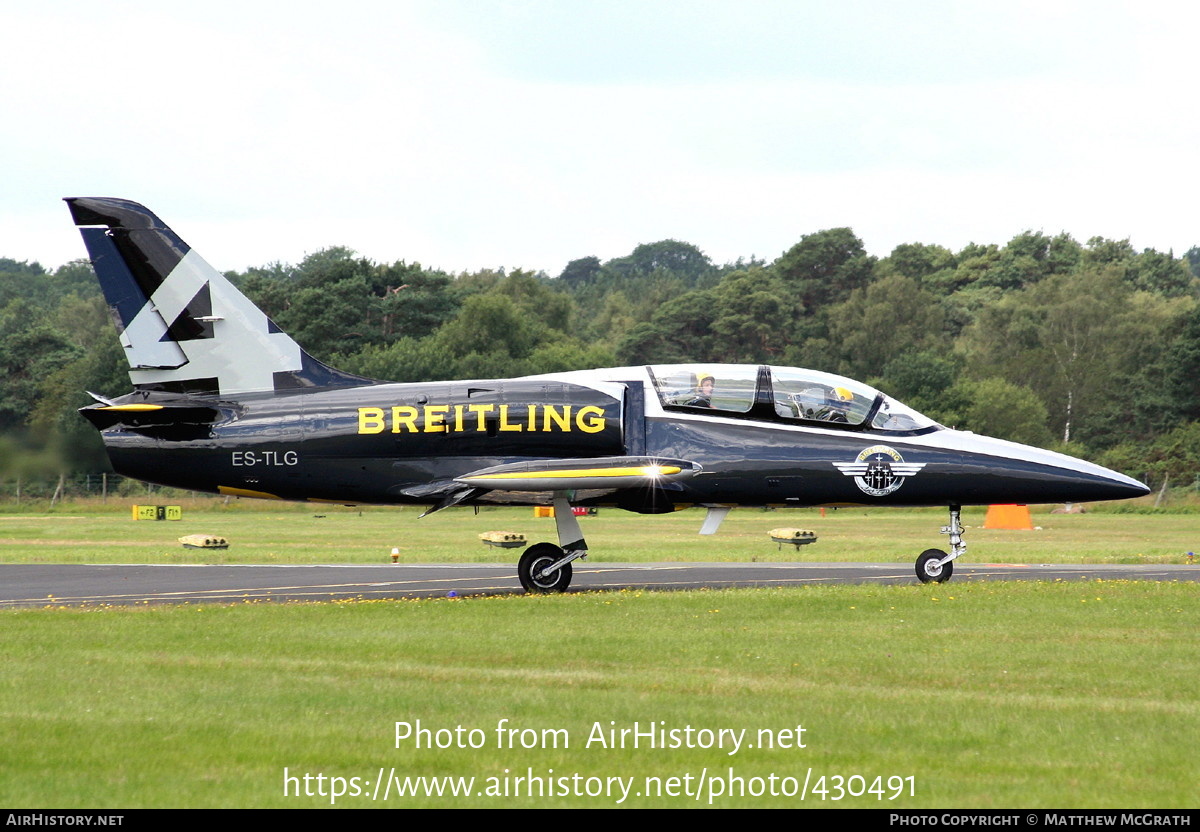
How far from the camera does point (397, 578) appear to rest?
82.3ft

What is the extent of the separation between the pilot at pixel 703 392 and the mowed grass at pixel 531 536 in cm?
1042

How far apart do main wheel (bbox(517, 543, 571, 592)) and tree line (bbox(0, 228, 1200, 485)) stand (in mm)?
39064

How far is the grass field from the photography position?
27.8ft

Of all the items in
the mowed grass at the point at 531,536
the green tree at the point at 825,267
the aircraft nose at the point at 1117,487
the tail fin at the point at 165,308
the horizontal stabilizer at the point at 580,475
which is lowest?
the mowed grass at the point at 531,536

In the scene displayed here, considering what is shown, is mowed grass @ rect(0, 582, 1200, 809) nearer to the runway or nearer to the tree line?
the runway

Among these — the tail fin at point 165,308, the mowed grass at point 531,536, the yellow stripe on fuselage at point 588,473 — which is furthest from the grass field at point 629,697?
the mowed grass at point 531,536

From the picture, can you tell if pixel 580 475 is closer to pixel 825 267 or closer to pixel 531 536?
pixel 531 536

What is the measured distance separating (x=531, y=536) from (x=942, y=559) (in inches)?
952

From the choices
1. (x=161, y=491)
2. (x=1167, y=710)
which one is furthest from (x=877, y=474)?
(x=161, y=491)

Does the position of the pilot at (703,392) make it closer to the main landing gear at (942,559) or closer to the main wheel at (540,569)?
the main wheel at (540,569)

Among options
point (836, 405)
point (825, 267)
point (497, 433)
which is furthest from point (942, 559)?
point (825, 267)

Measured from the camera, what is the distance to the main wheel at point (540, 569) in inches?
829
